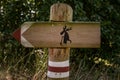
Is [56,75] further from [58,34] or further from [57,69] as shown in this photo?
[58,34]

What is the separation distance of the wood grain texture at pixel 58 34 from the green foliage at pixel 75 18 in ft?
7.13

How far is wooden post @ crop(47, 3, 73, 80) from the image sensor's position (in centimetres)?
248

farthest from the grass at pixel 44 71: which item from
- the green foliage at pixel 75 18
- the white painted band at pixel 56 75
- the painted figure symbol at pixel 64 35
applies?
the painted figure symbol at pixel 64 35

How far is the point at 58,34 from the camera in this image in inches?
96.7

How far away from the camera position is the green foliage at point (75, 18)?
4766 mm

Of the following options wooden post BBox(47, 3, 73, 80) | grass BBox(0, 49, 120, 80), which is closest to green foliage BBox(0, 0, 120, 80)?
grass BBox(0, 49, 120, 80)

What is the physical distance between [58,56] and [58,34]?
0.56ft

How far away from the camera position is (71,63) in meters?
4.93

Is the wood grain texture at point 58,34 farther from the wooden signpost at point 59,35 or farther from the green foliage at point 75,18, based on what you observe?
the green foliage at point 75,18

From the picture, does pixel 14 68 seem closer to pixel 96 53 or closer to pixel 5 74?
pixel 5 74

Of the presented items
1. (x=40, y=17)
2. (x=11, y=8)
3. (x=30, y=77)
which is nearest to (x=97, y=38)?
(x=30, y=77)

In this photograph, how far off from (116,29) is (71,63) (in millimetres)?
904

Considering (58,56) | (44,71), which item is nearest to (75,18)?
(44,71)

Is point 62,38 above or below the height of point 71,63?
above
